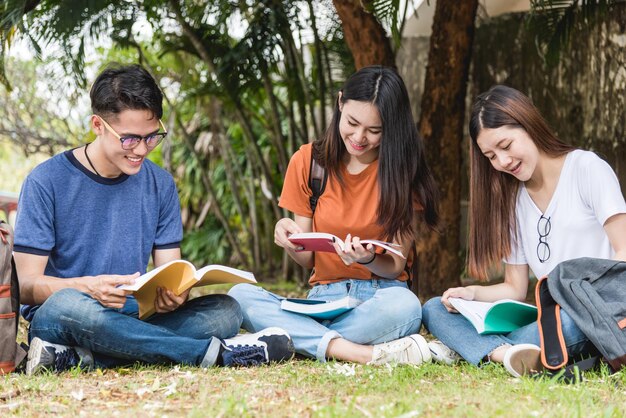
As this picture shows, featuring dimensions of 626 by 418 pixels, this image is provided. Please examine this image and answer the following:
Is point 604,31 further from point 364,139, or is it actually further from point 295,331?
point 295,331

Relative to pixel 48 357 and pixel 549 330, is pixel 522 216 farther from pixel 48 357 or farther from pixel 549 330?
pixel 48 357

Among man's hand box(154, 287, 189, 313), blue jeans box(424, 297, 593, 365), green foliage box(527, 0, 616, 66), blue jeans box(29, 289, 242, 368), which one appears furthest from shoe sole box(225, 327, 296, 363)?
green foliage box(527, 0, 616, 66)

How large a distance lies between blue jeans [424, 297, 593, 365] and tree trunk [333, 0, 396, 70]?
236 cm

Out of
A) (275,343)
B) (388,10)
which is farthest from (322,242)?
(388,10)

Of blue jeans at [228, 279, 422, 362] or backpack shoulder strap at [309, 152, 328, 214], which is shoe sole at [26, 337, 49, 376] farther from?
backpack shoulder strap at [309, 152, 328, 214]

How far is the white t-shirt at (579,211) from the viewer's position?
333 centimetres

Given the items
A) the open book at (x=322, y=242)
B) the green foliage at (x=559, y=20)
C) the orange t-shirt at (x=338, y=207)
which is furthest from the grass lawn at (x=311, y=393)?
the green foliage at (x=559, y=20)

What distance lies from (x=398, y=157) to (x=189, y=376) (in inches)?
51.9

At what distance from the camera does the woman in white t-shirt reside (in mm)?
3303

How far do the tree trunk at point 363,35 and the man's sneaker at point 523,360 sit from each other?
2903 mm

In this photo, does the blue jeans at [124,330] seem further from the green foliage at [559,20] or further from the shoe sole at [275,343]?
the green foliage at [559,20]

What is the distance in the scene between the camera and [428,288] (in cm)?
583

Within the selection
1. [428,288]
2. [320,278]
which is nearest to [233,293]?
[320,278]

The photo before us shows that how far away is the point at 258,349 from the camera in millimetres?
3508
